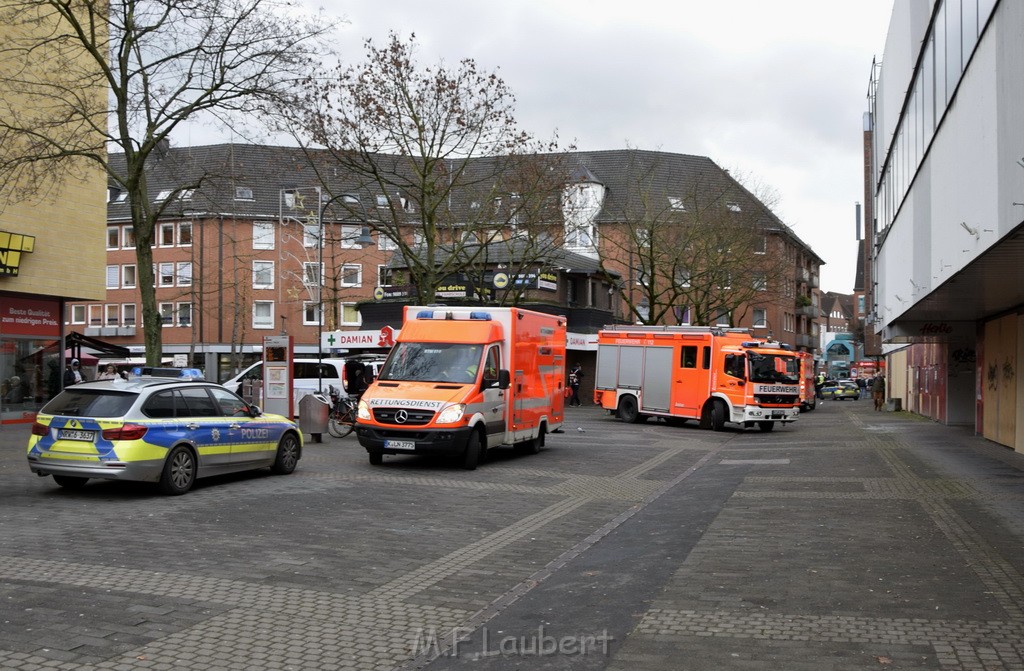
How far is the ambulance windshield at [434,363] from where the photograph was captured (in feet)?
60.2

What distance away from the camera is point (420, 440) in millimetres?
17312

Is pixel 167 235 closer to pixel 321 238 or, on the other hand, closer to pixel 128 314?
pixel 128 314

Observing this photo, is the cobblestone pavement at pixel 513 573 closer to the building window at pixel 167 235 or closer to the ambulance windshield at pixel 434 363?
the ambulance windshield at pixel 434 363

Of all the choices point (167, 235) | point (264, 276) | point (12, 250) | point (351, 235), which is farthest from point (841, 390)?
point (12, 250)

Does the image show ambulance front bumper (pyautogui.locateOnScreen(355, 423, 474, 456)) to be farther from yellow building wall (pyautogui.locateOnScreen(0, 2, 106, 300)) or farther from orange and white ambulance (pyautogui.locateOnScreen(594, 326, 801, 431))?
orange and white ambulance (pyautogui.locateOnScreen(594, 326, 801, 431))

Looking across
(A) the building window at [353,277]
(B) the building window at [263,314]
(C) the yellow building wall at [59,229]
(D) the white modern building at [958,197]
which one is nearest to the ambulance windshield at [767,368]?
(D) the white modern building at [958,197]

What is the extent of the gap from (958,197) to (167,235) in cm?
6318

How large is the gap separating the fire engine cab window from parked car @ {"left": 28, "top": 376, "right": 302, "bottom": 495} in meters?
18.8

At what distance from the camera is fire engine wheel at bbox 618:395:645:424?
3366 centimetres

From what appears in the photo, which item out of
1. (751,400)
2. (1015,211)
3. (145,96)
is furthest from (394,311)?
(1015,211)

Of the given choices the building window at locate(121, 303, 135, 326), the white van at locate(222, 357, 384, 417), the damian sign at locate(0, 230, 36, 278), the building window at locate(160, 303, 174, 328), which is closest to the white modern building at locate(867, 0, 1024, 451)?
the white van at locate(222, 357, 384, 417)

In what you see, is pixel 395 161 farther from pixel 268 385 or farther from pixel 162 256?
pixel 162 256

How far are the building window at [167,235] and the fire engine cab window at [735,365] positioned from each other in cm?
4853

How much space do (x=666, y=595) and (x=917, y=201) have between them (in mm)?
14833
